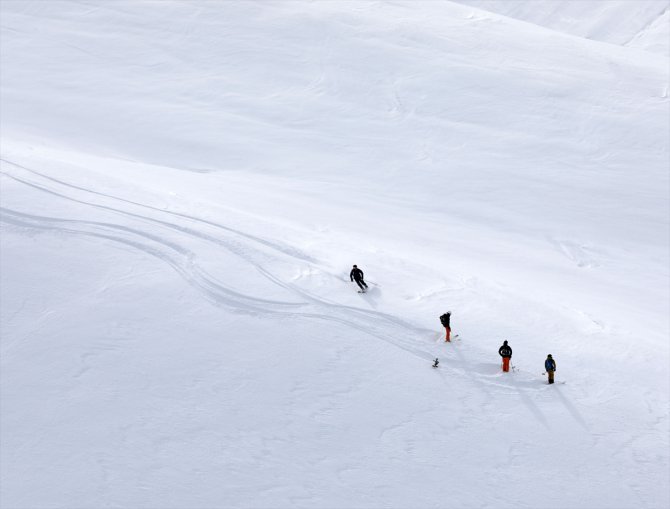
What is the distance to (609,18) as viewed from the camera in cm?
6312

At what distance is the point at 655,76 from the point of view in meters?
34.6

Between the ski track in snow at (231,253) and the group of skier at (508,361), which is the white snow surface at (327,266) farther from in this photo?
the group of skier at (508,361)

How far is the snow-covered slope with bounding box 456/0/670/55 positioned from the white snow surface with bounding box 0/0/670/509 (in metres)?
25.6

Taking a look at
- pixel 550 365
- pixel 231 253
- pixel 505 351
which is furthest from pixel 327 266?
pixel 550 365

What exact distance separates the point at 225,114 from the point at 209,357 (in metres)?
18.5

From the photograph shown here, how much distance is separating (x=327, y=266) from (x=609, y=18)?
5518 cm

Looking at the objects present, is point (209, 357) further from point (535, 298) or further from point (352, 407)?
point (535, 298)

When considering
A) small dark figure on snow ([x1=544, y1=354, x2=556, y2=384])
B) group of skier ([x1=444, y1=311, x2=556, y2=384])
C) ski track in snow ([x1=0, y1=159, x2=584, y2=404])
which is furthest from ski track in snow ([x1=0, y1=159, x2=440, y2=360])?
small dark figure on snow ([x1=544, y1=354, x2=556, y2=384])

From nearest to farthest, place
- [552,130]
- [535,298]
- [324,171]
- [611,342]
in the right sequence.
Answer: [611,342] < [535,298] < [324,171] < [552,130]

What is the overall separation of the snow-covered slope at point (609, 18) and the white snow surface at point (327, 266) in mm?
25617

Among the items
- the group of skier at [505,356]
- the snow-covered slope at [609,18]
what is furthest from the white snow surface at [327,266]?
the snow-covered slope at [609,18]

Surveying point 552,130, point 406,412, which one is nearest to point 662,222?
point 552,130

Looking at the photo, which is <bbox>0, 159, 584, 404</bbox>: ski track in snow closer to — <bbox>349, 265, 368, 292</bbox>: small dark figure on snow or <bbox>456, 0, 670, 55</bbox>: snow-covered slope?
<bbox>349, 265, 368, 292</bbox>: small dark figure on snow

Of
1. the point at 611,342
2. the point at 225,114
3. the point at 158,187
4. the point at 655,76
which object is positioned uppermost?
the point at 655,76
